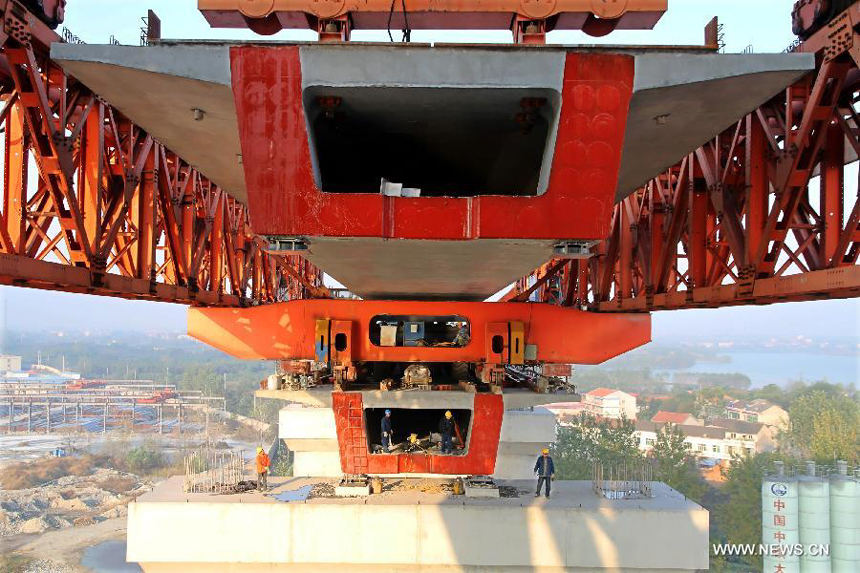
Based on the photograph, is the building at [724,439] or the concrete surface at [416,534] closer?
the concrete surface at [416,534]

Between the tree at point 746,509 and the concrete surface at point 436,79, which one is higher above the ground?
the concrete surface at point 436,79

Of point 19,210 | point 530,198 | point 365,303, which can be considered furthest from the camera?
point 365,303

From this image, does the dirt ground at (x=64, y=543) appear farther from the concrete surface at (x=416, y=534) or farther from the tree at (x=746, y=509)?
the tree at (x=746, y=509)

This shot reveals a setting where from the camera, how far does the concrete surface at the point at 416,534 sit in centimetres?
1695

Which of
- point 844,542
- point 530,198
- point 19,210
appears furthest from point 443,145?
point 844,542

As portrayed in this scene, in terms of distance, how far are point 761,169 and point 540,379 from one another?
584 cm

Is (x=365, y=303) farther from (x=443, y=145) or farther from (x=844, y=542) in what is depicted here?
(x=844, y=542)

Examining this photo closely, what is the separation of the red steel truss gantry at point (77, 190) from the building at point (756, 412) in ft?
470

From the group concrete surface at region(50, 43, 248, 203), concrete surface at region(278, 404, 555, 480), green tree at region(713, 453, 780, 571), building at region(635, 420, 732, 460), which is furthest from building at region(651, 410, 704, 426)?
concrete surface at region(50, 43, 248, 203)

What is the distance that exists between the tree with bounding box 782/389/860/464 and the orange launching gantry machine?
62.5 metres

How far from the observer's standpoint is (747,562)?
53.0 metres

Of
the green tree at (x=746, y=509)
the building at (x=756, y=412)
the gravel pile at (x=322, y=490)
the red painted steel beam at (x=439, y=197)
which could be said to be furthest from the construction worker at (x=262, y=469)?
the building at (x=756, y=412)

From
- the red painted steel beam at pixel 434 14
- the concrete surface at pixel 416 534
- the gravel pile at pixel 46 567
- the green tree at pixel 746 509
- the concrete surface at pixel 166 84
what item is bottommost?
the gravel pile at pixel 46 567

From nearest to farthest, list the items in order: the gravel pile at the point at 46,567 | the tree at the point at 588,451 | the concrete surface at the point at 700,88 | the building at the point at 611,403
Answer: the concrete surface at the point at 700,88, the tree at the point at 588,451, the gravel pile at the point at 46,567, the building at the point at 611,403
